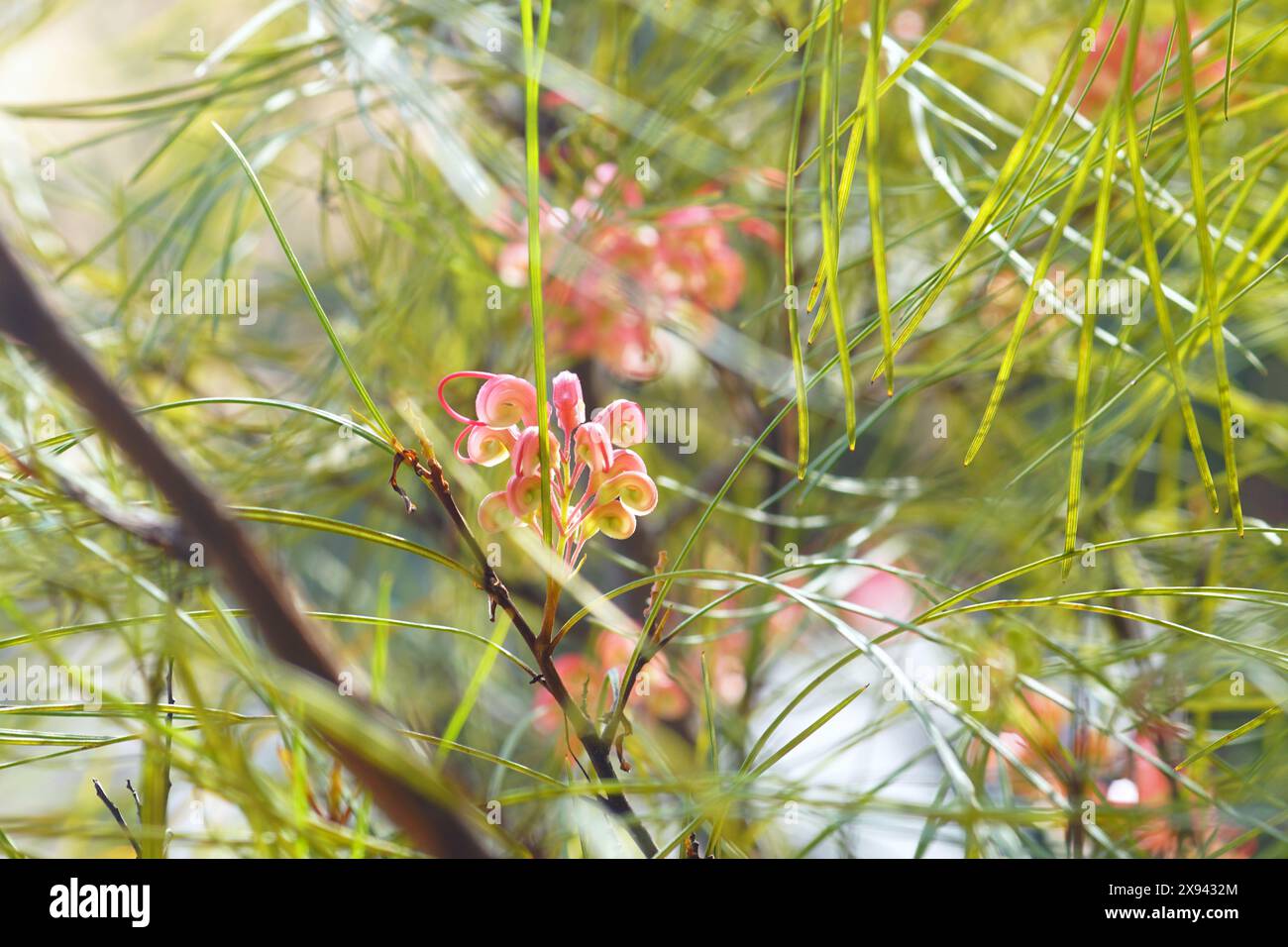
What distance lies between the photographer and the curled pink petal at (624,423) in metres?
0.32

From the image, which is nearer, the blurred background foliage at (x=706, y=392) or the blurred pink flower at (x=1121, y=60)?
the blurred background foliage at (x=706, y=392)

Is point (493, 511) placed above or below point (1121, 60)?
below

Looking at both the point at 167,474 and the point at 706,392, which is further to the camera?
the point at 706,392

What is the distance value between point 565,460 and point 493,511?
0.09 feet

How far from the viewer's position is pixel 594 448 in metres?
0.30

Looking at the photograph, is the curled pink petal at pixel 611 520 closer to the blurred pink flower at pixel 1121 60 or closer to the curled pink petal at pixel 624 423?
the curled pink petal at pixel 624 423

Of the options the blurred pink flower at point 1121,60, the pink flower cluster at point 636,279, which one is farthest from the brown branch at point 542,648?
the blurred pink flower at point 1121,60

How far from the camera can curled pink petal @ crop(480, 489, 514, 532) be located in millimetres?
293

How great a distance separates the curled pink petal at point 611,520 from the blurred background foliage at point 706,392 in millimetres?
33

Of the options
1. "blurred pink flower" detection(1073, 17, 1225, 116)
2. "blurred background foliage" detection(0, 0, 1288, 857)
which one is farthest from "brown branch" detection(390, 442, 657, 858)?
"blurred pink flower" detection(1073, 17, 1225, 116)

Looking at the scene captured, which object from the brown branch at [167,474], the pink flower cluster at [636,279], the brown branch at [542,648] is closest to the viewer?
the brown branch at [167,474]

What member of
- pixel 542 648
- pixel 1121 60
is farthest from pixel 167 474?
pixel 1121 60

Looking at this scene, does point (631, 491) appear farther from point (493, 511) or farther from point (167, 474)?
point (167, 474)
